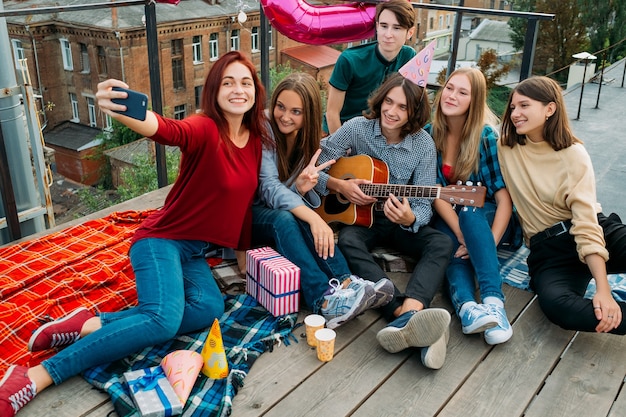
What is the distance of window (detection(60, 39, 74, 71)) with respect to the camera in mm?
35812

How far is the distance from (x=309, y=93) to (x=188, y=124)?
712mm

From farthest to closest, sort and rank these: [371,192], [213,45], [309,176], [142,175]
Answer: [213,45]
[142,175]
[371,192]
[309,176]

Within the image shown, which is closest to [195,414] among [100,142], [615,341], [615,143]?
[615,341]

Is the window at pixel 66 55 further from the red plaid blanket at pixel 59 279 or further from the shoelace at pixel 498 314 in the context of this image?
the shoelace at pixel 498 314

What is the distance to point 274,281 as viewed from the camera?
2.39m

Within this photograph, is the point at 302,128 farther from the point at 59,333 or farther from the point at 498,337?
the point at 59,333

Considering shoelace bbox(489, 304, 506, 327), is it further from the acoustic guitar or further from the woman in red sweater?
the woman in red sweater

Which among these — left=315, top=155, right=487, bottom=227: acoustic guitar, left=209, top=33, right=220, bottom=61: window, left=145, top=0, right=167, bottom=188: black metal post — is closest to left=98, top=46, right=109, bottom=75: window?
left=209, top=33, right=220, bottom=61: window

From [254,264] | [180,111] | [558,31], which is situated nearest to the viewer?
[254,264]

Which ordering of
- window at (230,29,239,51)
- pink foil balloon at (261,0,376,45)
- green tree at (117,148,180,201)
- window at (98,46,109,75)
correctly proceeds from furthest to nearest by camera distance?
window at (230,29,239,51)
window at (98,46,109,75)
green tree at (117,148,180,201)
pink foil balloon at (261,0,376,45)

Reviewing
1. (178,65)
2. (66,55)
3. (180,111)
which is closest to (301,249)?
(178,65)

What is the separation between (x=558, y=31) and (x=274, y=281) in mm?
28919

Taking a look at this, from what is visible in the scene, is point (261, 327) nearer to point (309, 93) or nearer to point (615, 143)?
point (309, 93)

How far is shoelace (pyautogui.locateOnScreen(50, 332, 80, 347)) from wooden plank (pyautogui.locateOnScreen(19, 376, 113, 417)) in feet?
0.50
